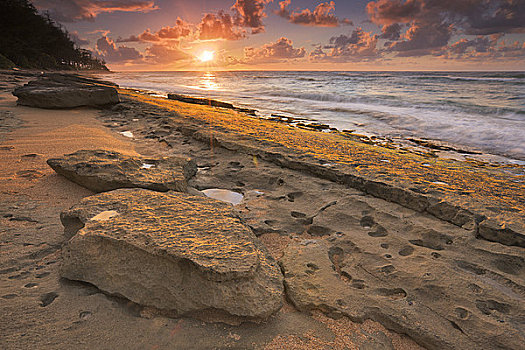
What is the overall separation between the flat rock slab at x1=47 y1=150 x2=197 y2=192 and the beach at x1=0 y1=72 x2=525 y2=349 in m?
0.14

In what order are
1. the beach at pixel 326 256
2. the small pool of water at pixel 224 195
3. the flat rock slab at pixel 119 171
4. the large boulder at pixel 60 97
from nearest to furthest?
the beach at pixel 326 256 → the flat rock slab at pixel 119 171 → the small pool of water at pixel 224 195 → the large boulder at pixel 60 97

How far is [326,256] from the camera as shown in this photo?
177cm

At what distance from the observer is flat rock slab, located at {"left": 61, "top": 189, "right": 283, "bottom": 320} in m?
1.27

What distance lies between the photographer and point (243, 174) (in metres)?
2.93

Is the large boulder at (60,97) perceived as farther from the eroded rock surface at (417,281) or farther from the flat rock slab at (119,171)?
the eroded rock surface at (417,281)

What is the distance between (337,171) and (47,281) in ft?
7.40

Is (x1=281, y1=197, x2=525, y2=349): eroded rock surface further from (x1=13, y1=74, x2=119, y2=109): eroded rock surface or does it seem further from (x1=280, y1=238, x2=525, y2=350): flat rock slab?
(x1=13, y1=74, x2=119, y2=109): eroded rock surface

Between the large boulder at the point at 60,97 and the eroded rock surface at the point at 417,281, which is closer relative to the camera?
the eroded rock surface at the point at 417,281

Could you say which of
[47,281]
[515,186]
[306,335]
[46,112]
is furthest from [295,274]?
[46,112]

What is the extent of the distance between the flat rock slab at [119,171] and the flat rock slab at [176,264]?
0.62 metres

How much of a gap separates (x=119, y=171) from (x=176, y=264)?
134 cm

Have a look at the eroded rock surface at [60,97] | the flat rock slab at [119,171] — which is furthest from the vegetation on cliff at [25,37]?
the flat rock slab at [119,171]

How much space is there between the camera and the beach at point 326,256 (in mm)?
1215

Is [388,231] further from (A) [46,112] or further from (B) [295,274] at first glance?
(A) [46,112]
